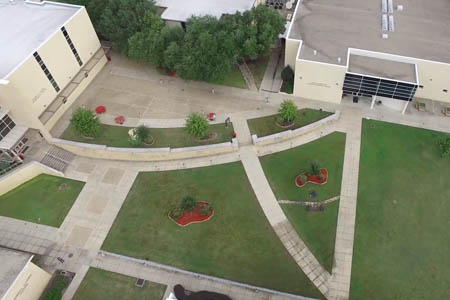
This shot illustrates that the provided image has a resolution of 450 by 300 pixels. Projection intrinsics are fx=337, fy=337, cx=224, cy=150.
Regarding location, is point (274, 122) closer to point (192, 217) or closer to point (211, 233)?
point (192, 217)

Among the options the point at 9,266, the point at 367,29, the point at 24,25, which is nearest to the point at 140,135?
the point at 9,266

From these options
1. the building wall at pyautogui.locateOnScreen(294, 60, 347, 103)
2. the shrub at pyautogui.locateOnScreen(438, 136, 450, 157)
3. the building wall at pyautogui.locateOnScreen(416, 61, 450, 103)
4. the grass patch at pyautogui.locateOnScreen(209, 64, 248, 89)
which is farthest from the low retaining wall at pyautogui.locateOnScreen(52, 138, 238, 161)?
the building wall at pyautogui.locateOnScreen(416, 61, 450, 103)

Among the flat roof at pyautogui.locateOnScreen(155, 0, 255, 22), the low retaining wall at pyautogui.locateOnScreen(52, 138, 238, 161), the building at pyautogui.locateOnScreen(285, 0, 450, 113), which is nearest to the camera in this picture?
the low retaining wall at pyautogui.locateOnScreen(52, 138, 238, 161)

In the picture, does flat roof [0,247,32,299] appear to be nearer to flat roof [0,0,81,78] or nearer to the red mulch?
the red mulch

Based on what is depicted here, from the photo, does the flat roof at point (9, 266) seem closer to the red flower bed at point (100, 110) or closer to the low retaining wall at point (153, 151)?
the low retaining wall at point (153, 151)

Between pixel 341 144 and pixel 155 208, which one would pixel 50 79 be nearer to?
pixel 155 208

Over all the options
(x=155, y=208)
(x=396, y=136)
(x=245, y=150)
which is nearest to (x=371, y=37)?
(x=396, y=136)

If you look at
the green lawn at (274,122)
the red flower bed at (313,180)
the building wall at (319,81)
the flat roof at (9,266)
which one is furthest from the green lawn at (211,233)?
the building wall at (319,81)

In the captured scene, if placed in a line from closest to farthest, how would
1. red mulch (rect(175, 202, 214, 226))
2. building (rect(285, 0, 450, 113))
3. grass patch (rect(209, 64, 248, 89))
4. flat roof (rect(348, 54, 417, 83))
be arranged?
red mulch (rect(175, 202, 214, 226))
flat roof (rect(348, 54, 417, 83))
building (rect(285, 0, 450, 113))
grass patch (rect(209, 64, 248, 89))
